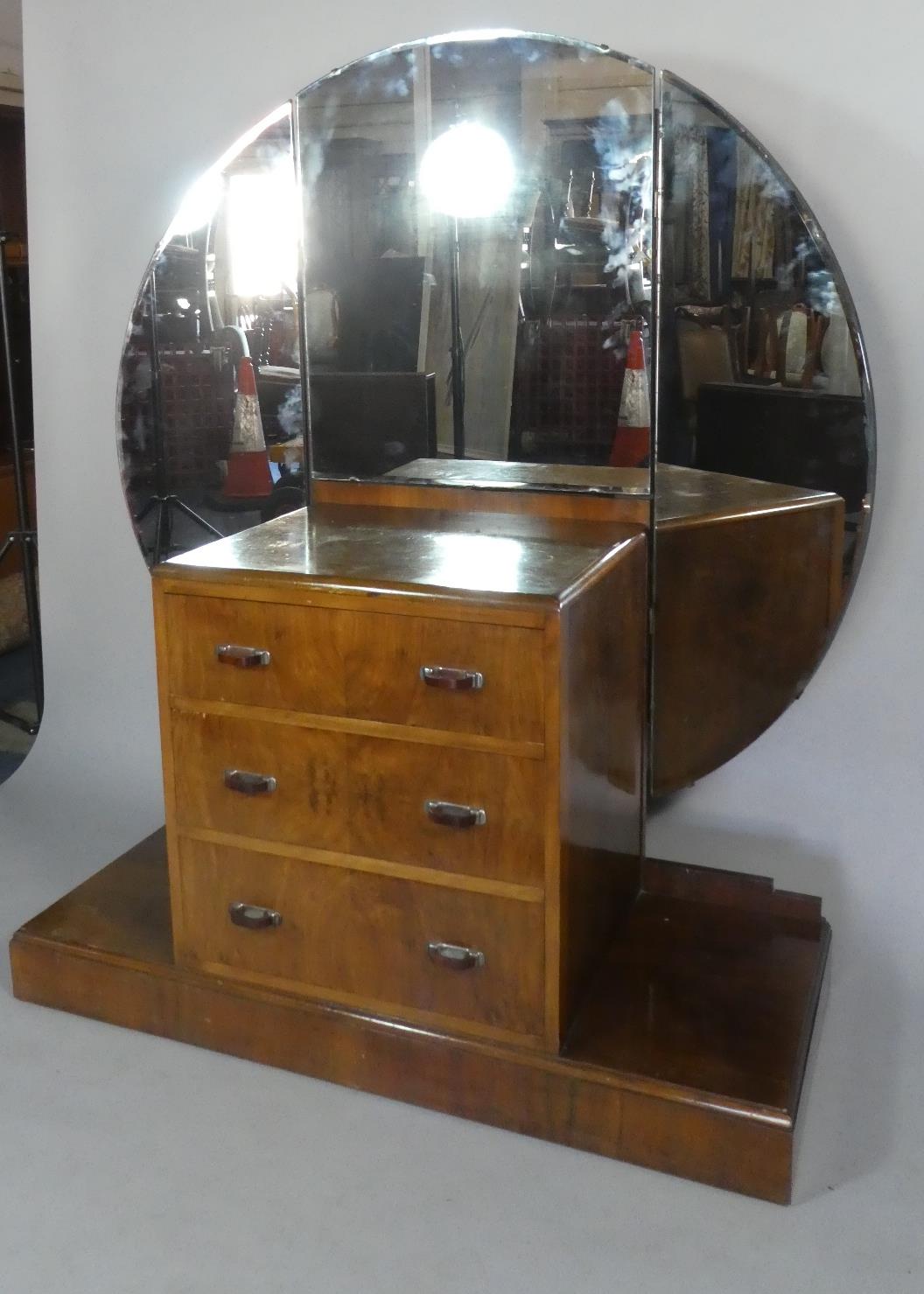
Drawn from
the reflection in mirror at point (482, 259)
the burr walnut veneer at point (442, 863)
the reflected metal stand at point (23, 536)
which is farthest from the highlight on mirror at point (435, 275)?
the reflected metal stand at point (23, 536)

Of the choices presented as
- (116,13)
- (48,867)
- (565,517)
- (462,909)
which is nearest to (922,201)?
(565,517)

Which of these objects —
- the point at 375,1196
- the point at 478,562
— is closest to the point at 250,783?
the point at 478,562

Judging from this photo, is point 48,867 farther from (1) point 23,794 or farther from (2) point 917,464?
(2) point 917,464

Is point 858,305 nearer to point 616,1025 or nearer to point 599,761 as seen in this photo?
point 599,761

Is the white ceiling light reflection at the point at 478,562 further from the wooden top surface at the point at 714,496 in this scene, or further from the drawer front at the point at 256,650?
the wooden top surface at the point at 714,496

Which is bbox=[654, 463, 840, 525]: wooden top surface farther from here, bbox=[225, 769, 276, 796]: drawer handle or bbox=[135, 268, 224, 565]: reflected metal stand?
bbox=[135, 268, 224, 565]: reflected metal stand

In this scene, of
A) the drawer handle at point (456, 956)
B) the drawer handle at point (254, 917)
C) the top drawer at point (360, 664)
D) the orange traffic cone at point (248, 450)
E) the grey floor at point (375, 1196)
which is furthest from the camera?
the orange traffic cone at point (248, 450)

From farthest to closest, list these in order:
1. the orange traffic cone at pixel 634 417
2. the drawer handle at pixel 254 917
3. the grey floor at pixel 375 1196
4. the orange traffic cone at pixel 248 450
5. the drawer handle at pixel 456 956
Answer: the orange traffic cone at pixel 248 450 < the orange traffic cone at pixel 634 417 < the drawer handle at pixel 254 917 < the drawer handle at pixel 456 956 < the grey floor at pixel 375 1196

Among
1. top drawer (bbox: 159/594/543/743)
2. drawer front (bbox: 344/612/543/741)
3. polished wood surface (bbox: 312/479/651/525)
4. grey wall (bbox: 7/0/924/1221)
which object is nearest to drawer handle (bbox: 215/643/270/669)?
top drawer (bbox: 159/594/543/743)

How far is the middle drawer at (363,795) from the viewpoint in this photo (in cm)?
154

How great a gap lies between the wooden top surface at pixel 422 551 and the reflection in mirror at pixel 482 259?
0.10m

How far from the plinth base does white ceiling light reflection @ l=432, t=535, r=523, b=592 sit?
58cm

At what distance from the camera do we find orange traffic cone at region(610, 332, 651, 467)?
71.5 inches

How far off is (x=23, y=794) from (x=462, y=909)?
129cm
